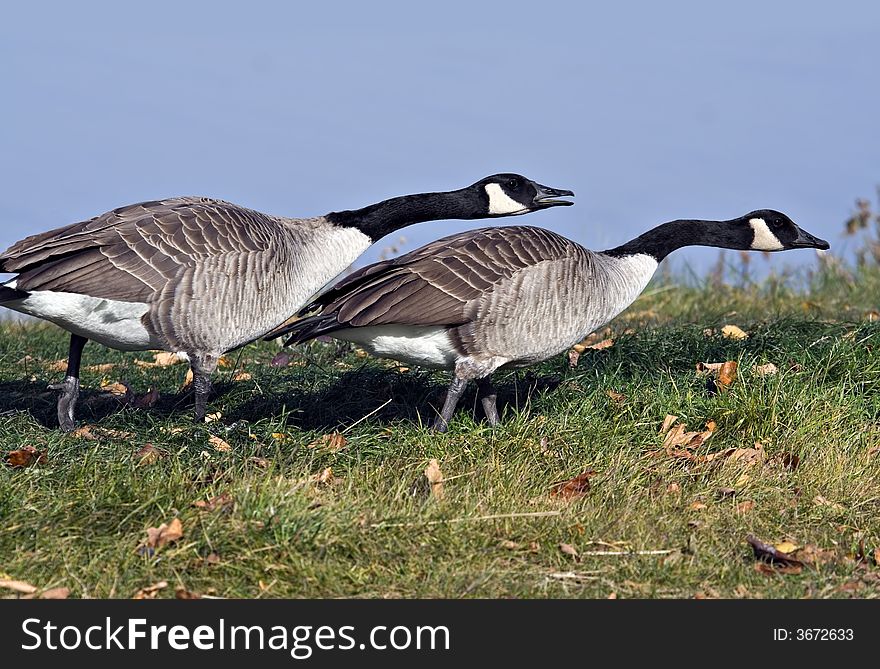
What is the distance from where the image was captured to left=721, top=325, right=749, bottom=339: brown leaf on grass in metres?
8.98

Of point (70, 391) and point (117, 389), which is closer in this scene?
point (70, 391)

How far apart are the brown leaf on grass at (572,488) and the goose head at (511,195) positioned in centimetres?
241

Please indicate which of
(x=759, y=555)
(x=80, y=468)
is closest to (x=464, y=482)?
(x=759, y=555)

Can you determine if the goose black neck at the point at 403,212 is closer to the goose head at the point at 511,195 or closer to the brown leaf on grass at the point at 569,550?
the goose head at the point at 511,195

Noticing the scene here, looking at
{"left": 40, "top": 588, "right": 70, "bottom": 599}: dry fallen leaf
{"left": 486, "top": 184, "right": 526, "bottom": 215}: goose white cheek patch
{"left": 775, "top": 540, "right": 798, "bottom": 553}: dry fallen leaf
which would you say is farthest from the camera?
{"left": 486, "top": 184, "right": 526, "bottom": 215}: goose white cheek patch

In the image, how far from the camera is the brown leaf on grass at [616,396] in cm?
736

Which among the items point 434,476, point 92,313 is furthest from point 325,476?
point 92,313

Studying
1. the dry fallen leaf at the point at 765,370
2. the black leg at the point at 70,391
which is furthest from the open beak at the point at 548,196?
the black leg at the point at 70,391

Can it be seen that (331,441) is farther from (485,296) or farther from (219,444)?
(485,296)

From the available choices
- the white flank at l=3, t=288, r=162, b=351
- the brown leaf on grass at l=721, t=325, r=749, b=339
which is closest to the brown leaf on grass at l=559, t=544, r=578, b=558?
the white flank at l=3, t=288, r=162, b=351

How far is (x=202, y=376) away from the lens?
7.29 meters

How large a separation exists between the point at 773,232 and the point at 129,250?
15.5ft

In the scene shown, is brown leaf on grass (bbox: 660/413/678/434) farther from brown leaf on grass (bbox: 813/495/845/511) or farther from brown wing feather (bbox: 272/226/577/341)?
brown wing feather (bbox: 272/226/577/341)

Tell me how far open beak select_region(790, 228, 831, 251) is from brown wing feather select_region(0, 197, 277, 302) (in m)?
4.01
